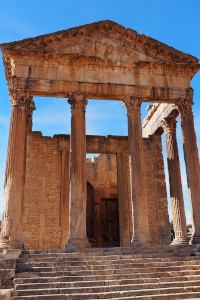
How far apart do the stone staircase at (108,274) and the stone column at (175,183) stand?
391 centimetres

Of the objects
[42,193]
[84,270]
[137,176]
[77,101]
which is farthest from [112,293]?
[42,193]

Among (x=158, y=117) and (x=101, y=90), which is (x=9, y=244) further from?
(x=158, y=117)

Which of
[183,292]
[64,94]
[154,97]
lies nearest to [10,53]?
[64,94]

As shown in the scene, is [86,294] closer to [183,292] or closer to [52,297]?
[52,297]

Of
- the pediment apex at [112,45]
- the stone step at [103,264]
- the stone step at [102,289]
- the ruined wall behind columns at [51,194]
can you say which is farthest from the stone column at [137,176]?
the ruined wall behind columns at [51,194]

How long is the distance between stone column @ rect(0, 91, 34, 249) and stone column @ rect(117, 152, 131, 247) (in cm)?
764

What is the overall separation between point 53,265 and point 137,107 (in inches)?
342

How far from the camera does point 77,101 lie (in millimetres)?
14961

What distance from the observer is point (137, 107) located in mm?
15531

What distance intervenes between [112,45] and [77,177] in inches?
286

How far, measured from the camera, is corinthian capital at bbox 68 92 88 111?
49.0 ft

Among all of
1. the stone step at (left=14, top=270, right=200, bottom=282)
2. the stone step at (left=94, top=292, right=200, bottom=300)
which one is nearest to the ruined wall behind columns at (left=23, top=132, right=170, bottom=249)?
the stone step at (left=14, top=270, right=200, bottom=282)

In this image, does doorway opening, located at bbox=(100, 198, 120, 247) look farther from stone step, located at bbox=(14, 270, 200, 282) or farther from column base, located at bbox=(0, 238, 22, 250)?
stone step, located at bbox=(14, 270, 200, 282)

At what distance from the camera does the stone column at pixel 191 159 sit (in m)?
14.3
